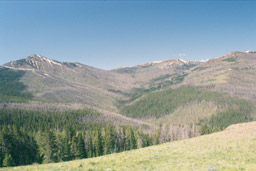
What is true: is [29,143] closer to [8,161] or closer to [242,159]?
[8,161]

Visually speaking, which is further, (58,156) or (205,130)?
(205,130)

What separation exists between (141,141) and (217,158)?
3295 inches

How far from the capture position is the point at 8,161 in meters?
56.7

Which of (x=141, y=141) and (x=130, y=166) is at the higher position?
(x=130, y=166)

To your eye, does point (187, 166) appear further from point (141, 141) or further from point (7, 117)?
point (7, 117)

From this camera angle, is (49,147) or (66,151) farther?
(66,151)

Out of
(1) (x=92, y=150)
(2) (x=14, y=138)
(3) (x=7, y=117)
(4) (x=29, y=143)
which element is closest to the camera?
(2) (x=14, y=138)

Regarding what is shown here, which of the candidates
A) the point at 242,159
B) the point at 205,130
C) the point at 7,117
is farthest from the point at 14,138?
the point at 7,117

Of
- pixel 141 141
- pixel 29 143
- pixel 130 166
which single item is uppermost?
pixel 130 166

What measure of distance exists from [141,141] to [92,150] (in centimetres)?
3391

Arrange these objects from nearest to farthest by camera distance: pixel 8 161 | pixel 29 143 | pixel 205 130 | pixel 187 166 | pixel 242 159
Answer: pixel 187 166 → pixel 242 159 → pixel 8 161 → pixel 29 143 → pixel 205 130

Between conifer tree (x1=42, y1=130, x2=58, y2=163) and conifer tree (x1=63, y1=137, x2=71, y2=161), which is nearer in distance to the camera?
conifer tree (x1=42, y1=130, x2=58, y2=163)

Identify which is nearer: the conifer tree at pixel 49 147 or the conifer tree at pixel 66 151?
the conifer tree at pixel 49 147

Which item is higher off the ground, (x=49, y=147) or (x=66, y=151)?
(x=49, y=147)
